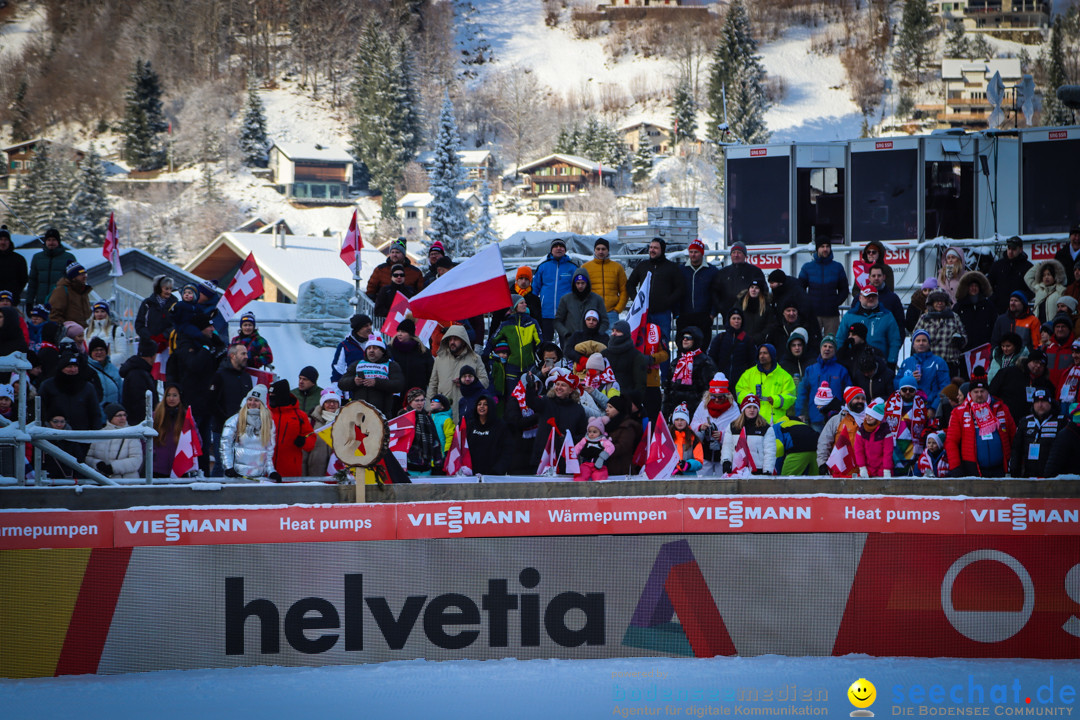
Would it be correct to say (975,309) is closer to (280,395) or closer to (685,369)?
(685,369)

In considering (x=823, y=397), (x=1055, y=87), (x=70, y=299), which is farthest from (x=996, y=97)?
(x=1055, y=87)

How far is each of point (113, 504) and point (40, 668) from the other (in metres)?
1.31

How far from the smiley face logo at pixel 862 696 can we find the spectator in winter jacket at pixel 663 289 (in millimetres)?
5022

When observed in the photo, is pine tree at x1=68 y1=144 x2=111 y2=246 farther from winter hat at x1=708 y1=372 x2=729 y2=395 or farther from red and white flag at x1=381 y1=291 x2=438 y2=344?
winter hat at x1=708 y1=372 x2=729 y2=395

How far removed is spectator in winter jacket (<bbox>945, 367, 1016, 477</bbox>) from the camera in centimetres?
986

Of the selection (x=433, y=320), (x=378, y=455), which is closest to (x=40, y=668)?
(x=378, y=455)

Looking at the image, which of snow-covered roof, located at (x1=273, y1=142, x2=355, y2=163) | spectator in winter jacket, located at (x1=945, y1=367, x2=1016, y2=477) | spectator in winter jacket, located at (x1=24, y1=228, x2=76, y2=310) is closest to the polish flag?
spectator in winter jacket, located at (x1=945, y1=367, x2=1016, y2=477)

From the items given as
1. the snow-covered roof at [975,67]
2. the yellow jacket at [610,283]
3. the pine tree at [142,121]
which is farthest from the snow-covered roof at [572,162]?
the yellow jacket at [610,283]

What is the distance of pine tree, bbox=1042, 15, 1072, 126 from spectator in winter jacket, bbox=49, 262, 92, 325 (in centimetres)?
5285

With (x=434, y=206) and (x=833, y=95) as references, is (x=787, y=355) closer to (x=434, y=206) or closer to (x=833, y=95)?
(x=434, y=206)

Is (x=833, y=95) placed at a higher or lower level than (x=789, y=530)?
higher

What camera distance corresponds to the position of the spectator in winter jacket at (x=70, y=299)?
13.3 m

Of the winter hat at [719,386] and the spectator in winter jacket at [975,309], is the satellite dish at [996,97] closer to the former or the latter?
the spectator in winter jacket at [975,309]

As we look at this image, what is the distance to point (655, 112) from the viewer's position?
143m
